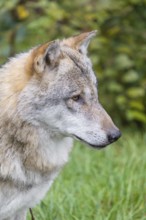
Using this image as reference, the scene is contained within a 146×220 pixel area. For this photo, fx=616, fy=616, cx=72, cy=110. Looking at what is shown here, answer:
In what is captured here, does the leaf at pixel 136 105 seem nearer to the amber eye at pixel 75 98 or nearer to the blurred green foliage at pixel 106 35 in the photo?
the blurred green foliage at pixel 106 35

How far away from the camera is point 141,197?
5348 mm

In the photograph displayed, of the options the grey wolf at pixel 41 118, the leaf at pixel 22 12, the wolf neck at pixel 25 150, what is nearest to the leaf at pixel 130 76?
the leaf at pixel 22 12

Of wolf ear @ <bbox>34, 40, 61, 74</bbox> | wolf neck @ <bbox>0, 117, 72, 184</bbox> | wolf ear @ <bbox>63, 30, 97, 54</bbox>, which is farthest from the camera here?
wolf ear @ <bbox>63, 30, 97, 54</bbox>

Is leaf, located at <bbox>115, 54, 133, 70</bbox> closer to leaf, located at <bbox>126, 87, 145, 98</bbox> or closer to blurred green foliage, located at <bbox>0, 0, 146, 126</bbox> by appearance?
blurred green foliage, located at <bbox>0, 0, 146, 126</bbox>

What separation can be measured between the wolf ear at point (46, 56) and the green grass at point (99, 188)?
1296 millimetres

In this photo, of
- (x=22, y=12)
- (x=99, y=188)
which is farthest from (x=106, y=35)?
A: (x=99, y=188)

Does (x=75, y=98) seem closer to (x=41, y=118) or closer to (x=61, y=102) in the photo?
(x=61, y=102)

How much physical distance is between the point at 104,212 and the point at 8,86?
56.2 inches

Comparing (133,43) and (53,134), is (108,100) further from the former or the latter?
(53,134)

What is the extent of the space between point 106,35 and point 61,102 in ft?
13.6

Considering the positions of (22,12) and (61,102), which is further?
(22,12)

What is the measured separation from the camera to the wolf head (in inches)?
167

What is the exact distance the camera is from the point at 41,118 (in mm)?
4246

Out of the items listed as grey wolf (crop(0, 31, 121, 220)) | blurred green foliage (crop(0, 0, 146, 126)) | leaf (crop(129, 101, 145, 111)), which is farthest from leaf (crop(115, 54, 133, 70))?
grey wolf (crop(0, 31, 121, 220))
